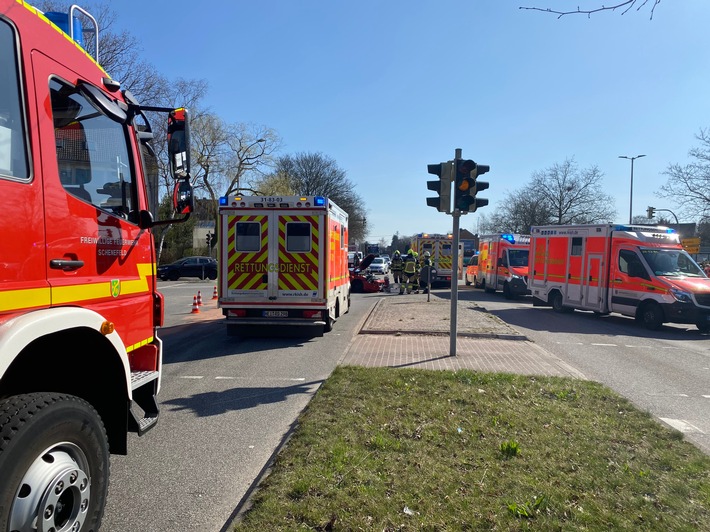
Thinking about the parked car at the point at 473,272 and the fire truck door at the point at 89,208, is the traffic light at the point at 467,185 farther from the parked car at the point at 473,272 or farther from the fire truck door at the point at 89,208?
the parked car at the point at 473,272

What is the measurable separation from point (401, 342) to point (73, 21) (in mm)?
7764

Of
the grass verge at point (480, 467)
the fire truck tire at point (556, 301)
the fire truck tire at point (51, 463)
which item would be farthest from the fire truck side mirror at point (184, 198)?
the fire truck tire at point (556, 301)

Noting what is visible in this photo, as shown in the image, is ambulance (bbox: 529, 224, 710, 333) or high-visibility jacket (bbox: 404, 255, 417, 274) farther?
high-visibility jacket (bbox: 404, 255, 417, 274)

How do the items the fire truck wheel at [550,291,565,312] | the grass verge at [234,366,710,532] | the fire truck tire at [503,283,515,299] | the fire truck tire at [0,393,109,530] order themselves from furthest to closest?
the fire truck tire at [503,283,515,299], the fire truck wheel at [550,291,565,312], the grass verge at [234,366,710,532], the fire truck tire at [0,393,109,530]

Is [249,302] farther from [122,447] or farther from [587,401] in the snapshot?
[122,447]

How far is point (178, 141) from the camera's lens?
12.1ft

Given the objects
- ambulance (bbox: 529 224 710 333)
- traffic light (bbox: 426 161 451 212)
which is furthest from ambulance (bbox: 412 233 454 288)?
traffic light (bbox: 426 161 451 212)

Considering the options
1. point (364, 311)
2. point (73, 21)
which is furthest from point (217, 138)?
point (73, 21)

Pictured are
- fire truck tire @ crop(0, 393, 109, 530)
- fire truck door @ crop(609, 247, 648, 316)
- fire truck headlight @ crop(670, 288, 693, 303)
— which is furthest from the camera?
fire truck door @ crop(609, 247, 648, 316)

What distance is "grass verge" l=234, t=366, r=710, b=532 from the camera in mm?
3248

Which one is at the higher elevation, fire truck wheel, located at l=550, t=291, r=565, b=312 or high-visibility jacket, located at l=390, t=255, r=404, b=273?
high-visibility jacket, located at l=390, t=255, r=404, b=273

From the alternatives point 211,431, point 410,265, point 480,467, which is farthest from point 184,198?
point 410,265

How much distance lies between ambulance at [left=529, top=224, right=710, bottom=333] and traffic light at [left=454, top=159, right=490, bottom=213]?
770 centimetres

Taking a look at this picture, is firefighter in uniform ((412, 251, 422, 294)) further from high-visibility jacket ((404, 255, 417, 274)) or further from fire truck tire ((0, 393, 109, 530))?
fire truck tire ((0, 393, 109, 530))
